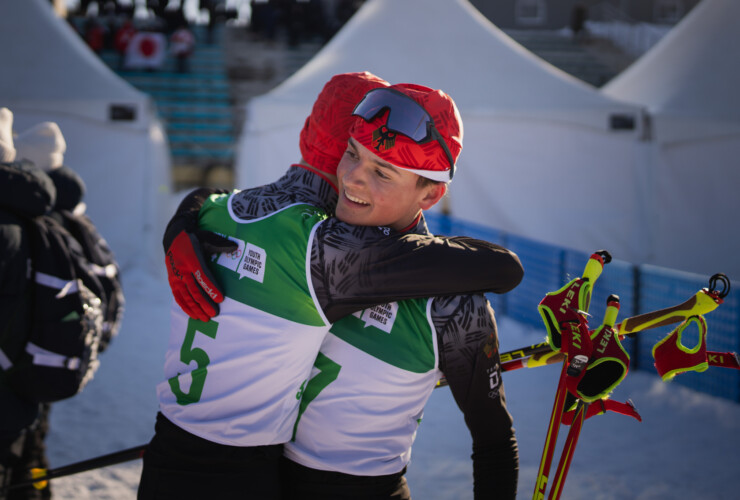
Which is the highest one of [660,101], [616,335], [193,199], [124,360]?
[193,199]

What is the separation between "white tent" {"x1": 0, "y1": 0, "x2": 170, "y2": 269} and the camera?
6984mm

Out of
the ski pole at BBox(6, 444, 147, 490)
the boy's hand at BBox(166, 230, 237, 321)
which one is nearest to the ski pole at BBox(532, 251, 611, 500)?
the boy's hand at BBox(166, 230, 237, 321)

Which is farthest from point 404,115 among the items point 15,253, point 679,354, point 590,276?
point 15,253

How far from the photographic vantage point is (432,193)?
1383 mm

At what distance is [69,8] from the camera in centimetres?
1692

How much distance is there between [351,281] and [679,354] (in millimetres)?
660

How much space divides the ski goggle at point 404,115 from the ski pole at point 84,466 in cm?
113

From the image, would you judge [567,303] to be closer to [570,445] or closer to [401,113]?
[570,445]

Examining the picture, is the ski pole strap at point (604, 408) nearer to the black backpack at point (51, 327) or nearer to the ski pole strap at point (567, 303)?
the ski pole strap at point (567, 303)

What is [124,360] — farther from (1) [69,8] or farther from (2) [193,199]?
(1) [69,8]

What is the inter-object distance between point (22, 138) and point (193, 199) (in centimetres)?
172

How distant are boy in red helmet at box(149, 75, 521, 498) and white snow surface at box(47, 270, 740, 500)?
2.09 meters

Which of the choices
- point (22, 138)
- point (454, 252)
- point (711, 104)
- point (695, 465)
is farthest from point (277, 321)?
point (711, 104)

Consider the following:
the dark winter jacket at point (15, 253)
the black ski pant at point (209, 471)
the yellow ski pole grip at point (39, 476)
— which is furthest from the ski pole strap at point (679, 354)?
the yellow ski pole grip at point (39, 476)
